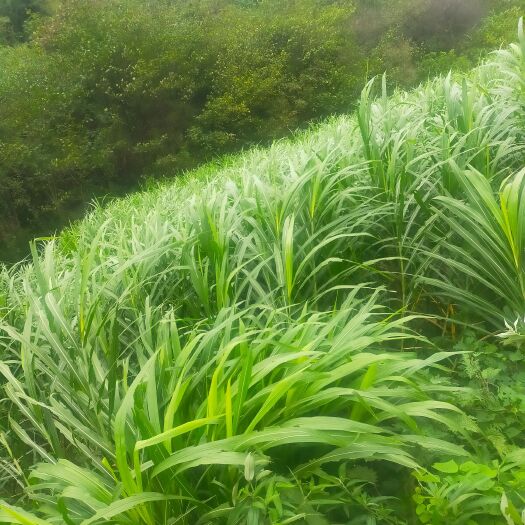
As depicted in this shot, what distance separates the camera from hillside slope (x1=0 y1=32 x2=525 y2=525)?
3.85ft

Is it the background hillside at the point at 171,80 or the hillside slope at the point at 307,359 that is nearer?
the hillside slope at the point at 307,359

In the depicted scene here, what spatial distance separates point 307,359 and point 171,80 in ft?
56.7

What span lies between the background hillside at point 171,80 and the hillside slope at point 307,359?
1462cm

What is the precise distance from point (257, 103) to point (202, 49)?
2.75m

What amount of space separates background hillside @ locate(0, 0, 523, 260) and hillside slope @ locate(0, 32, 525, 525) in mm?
14619

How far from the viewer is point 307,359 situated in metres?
1.36

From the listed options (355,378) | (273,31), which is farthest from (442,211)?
(273,31)

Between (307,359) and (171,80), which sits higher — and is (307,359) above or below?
above

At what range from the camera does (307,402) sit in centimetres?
128

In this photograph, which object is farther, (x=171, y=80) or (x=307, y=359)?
(x=171, y=80)

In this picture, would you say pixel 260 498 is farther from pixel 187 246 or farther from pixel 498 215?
pixel 187 246

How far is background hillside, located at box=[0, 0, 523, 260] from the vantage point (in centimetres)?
1684

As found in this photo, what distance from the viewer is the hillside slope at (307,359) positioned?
117 cm

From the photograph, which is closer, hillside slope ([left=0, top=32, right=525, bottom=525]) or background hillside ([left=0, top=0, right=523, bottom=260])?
hillside slope ([left=0, top=32, right=525, bottom=525])
